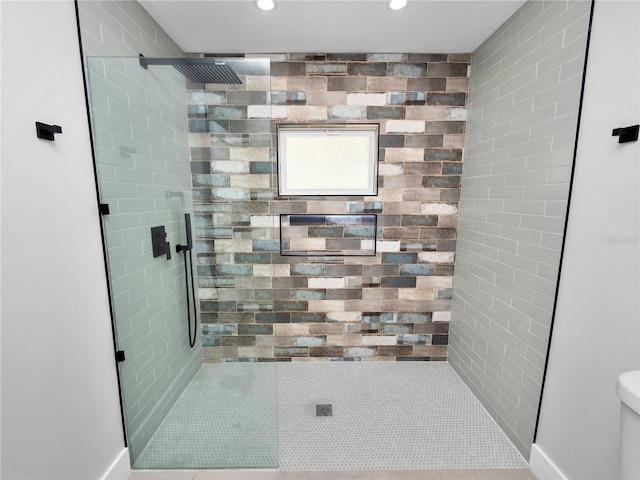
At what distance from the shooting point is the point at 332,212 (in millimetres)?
2357

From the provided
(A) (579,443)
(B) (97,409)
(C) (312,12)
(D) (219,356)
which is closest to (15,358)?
(B) (97,409)

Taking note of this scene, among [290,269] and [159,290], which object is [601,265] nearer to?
[290,269]

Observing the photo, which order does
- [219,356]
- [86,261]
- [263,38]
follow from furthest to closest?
[263,38] → [219,356] → [86,261]

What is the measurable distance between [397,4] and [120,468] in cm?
294

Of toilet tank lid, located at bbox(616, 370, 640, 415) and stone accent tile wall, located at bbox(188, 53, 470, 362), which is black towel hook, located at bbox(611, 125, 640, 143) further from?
stone accent tile wall, located at bbox(188, 53, 470, 362)

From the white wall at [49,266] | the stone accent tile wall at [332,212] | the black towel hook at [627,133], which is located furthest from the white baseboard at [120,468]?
the black towel hook at [627,133]

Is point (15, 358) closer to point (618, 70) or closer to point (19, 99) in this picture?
point (19, 99)

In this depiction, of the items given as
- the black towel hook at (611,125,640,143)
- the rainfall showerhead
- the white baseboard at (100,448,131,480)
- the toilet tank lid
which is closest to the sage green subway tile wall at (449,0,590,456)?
the black towel hook at (611,125,640,143)

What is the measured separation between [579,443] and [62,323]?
2.31 meters

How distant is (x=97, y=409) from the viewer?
1.33 meters

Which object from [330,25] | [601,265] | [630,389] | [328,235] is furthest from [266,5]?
[630,389]

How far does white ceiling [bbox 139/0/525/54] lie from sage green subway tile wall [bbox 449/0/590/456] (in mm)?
237

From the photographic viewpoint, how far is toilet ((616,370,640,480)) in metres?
0.81

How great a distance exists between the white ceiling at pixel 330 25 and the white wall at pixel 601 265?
30.0 inches
